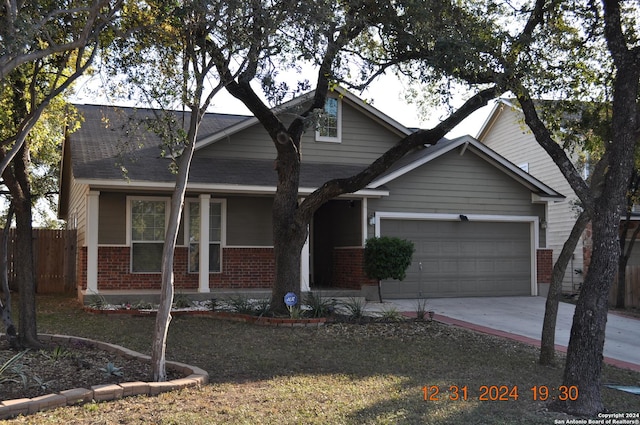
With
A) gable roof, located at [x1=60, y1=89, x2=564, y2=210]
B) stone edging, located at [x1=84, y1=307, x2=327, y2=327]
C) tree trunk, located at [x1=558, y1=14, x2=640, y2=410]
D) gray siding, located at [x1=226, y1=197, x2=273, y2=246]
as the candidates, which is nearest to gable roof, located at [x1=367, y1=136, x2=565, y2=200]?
gable roof, located at [x1=60, y1=89, x2=564, y2=210]

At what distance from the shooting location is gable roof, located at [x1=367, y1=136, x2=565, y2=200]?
16469mm

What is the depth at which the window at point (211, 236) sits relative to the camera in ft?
51.6

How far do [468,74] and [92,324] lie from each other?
7.89m

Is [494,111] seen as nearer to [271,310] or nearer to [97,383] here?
[271,310]

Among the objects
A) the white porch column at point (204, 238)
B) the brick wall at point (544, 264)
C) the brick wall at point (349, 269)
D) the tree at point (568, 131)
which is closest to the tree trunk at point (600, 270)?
the tree at point (568, 131)

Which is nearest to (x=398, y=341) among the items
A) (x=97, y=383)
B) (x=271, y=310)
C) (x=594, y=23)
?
(x=271, y=310)

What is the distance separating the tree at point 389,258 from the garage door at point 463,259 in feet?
4.03

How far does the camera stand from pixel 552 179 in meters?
23.5

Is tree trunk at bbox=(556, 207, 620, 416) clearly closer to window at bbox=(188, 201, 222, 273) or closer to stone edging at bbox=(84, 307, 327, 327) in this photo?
stone edging at bbox=(84, 307, 327, 327)

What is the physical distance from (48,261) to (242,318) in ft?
31.5

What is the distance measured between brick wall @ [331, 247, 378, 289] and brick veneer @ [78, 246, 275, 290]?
2101 mm

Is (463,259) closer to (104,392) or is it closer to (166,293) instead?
(166,293)

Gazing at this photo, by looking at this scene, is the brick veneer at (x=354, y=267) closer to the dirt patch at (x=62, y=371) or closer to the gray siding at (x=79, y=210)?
the gray siding at (x=79, y=210)

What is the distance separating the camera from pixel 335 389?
7195mm
